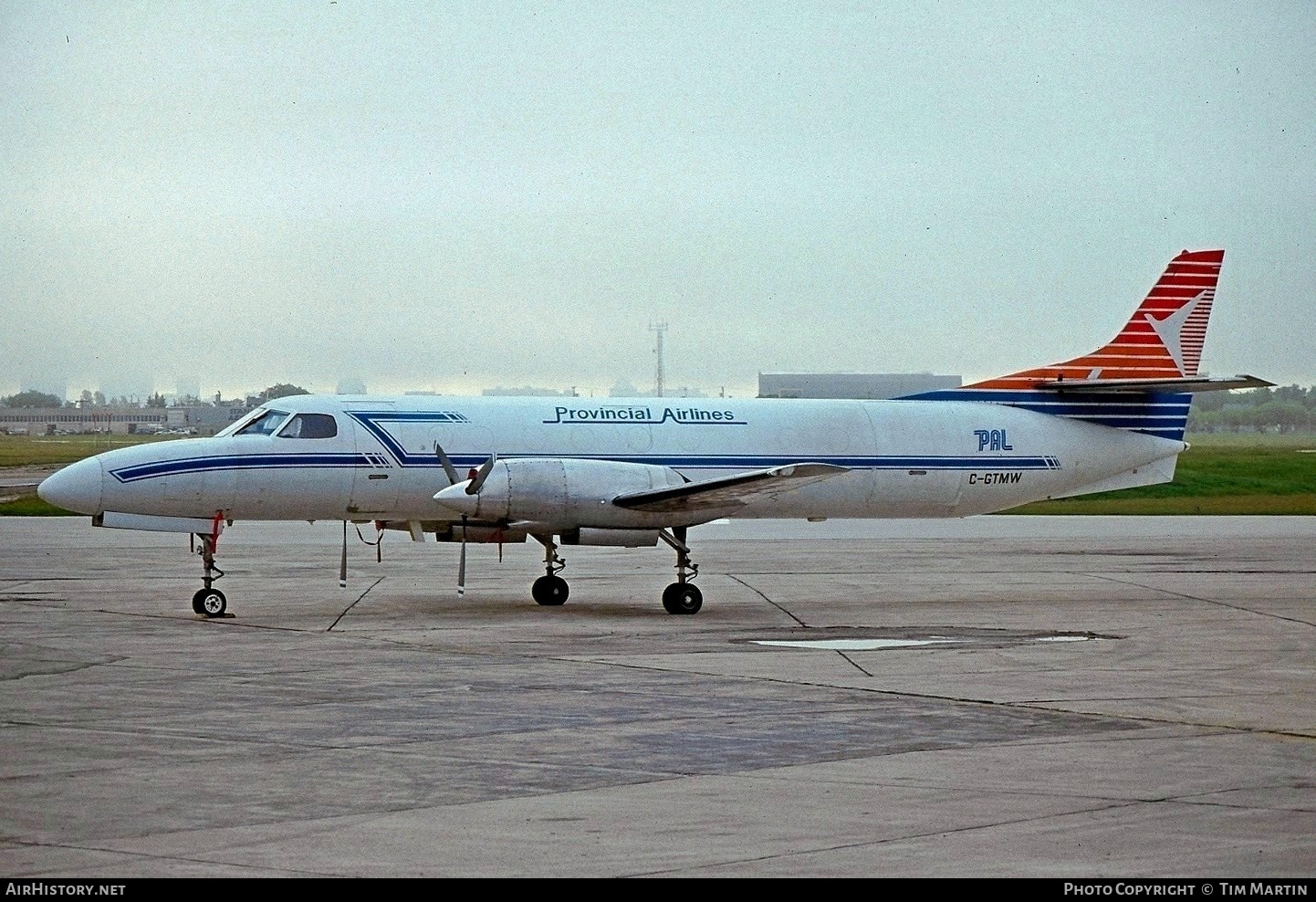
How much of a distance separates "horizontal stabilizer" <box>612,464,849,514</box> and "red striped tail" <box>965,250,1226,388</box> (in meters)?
5.89

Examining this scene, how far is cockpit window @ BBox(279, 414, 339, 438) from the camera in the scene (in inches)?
810

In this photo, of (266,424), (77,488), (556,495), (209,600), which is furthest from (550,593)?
(77,488)

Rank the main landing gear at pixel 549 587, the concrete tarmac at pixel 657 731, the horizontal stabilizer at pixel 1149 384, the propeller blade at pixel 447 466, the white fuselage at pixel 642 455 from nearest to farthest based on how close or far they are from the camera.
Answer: the concrete tarmac at pixel 657 731, the white fuselage at pixel 642 455, the propeller blade at pixel 447 466, the main landing gear at pixel 549 587, the horizontal stabilizer at pixel 1149 384

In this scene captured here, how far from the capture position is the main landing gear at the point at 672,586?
19.8m

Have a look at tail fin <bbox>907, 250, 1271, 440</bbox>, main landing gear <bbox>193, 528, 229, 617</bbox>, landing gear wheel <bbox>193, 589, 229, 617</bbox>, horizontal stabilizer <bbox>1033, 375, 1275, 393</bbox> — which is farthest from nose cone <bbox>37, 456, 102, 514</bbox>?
horizontal stabilizer <bbox>1033, 375, 1275, 393</bbox>

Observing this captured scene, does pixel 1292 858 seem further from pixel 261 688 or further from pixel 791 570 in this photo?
pixel 791 570

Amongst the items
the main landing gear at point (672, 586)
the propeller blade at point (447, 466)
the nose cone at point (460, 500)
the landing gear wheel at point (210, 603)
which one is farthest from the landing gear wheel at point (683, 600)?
the landing gear wheel at point (210, 603)

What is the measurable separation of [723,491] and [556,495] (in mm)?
2210

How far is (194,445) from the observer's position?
2003 centimetres

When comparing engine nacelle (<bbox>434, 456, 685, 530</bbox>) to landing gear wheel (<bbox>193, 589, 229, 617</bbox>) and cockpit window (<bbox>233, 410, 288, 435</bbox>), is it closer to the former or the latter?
cockpit window (<bbox>233, 410, 288, 435</bbox>)

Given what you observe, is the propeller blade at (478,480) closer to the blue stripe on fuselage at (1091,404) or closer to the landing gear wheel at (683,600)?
the landing gear wheel at (683,600)

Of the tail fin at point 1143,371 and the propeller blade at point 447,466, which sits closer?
the propeller blade at point 447,466

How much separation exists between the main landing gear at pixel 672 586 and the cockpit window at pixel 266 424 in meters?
3.88
